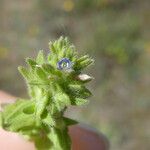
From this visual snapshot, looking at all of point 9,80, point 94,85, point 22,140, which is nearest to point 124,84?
point 94,85

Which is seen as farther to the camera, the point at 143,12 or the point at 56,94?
the point at 143,12

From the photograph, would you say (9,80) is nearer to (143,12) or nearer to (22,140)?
(143,12)

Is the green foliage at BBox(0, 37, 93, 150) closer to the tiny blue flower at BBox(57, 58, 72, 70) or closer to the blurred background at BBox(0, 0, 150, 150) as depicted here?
the tiny blue flower at BBox(57, 58, 72, 70)

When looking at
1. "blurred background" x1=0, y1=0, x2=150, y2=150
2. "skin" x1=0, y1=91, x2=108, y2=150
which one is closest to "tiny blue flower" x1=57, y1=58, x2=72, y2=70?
"skin" x1=0, y1=91, x2=108, y2=150

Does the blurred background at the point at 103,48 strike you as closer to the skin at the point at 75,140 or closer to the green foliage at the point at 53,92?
the skin at the point at 75,140

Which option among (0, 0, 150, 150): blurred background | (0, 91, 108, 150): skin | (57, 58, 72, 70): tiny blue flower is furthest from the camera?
(0, 0, 150, 150): blurred background

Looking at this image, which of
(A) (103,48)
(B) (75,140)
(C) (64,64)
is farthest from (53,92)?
(A) (103,48)

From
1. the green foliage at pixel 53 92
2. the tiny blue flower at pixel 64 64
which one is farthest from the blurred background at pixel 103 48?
the tiny blue flower at pixel 64 64
